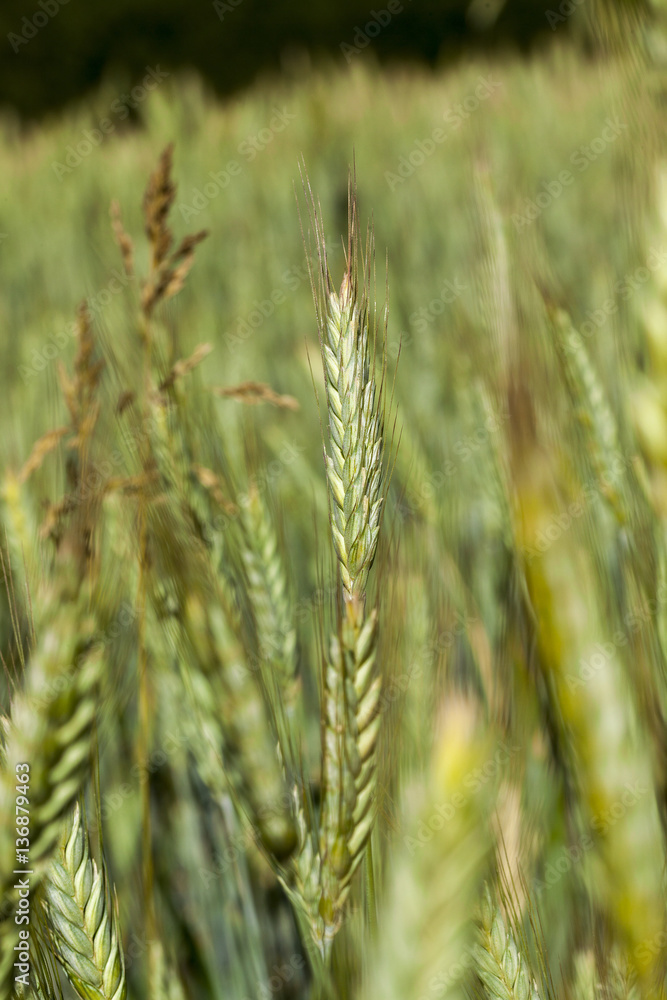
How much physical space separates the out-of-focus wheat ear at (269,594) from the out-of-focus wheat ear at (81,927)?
13 centimetres

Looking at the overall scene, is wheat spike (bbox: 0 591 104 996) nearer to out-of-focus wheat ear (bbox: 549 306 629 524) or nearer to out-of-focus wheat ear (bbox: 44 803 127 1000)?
out-of-focus wheat ear (bbox: 44 803 127 1000)

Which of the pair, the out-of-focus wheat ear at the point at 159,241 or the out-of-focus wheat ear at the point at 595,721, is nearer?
the out-of-focus wheat ear at the point at 595,721

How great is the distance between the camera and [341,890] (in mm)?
210

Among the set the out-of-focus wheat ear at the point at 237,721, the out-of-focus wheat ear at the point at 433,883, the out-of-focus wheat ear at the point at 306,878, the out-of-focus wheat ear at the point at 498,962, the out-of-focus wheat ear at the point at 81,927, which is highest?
the out-of-focus wheat ear at the point at 433,883

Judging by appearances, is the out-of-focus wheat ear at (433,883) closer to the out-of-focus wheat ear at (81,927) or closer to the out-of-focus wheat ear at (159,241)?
the out-of-focus wheat ear at (81,927)

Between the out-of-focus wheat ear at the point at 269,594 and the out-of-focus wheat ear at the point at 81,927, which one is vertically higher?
the out-of-focus wheat ear at the point at 81,927

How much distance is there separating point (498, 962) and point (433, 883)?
0.07 metres

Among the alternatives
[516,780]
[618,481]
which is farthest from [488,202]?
A: [516,780]

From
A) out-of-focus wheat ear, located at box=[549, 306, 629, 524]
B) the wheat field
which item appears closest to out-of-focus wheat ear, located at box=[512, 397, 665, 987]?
the wheat field

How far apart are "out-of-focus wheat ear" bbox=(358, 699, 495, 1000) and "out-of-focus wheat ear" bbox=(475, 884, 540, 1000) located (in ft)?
0.16

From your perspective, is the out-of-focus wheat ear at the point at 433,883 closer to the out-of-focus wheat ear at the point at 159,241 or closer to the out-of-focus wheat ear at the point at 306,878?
the out-of-focus wheat ear at the point at 306,878

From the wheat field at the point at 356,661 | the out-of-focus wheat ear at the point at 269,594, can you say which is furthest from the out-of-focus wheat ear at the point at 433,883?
the out-of-focus wheat ear at the point at 269,594

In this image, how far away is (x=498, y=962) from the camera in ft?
0.67

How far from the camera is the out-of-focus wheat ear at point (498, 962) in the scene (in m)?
0.20
